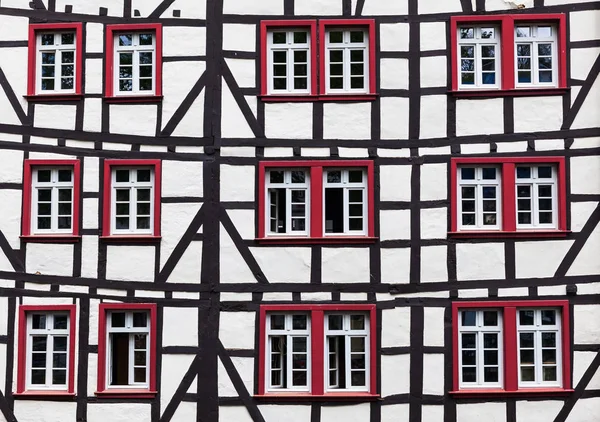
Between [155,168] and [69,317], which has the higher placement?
[155,168]

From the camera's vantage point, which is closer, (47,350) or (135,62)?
(47,350)

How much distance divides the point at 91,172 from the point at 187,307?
121 inches

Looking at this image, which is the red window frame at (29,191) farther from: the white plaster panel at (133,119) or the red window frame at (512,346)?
the red window frame at (512,346)

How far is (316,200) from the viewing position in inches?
601

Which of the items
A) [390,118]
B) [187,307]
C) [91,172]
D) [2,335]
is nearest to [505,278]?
[390,118]

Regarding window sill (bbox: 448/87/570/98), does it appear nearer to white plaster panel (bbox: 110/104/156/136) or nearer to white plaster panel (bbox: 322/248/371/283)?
white plaster panel (bbox: 322/248/371/283)

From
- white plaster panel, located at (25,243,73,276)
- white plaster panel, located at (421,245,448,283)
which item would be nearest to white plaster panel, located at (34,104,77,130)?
white plaster panel, located at (25,243,73,276)

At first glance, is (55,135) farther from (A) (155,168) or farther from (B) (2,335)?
(B) (2,335)

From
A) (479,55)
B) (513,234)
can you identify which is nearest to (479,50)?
(479,55)

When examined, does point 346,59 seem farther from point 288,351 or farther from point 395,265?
point 288,351

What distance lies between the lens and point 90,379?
49.3 feet

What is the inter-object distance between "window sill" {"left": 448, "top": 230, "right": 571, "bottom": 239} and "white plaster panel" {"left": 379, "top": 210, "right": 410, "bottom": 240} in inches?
31.3

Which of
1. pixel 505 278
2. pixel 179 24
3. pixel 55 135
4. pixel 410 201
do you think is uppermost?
pixel 179 24

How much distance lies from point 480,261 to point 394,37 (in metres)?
4.40
